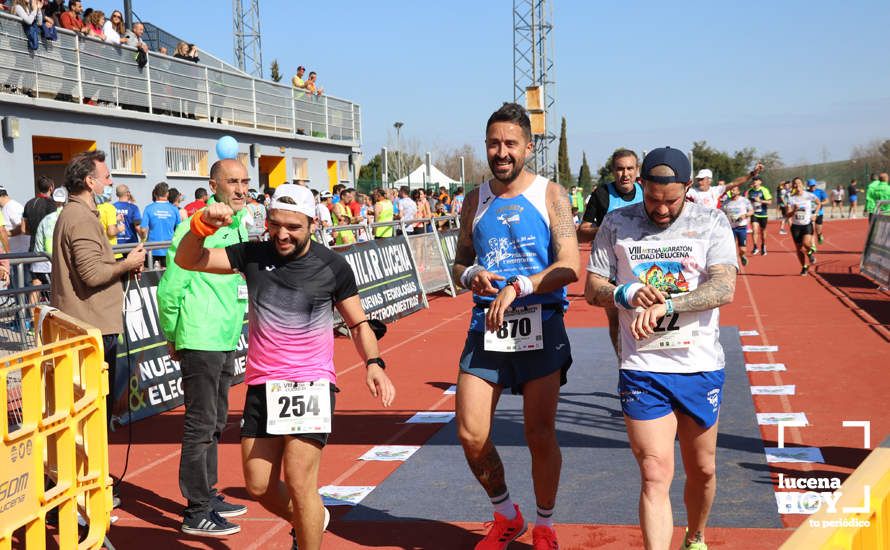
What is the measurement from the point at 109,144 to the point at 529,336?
63.1ft

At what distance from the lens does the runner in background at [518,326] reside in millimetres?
5176

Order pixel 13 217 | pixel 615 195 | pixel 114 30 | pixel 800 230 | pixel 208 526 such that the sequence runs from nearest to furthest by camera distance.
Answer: pixel 208 526, pixel 615 195, pixel 13 217, pixel 800 230, pixel 114 30

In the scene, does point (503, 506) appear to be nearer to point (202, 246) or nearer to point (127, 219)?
point (202, 246)

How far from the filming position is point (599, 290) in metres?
4.79

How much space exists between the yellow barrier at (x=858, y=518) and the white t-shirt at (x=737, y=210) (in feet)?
66.0

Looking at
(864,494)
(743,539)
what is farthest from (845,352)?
(864,494)

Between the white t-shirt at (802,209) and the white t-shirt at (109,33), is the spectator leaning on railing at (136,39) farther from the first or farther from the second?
the white t-shirt at (802,209)

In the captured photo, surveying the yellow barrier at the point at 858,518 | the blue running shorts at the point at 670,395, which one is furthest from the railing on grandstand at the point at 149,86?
the yellow barrier at the point at 858,518

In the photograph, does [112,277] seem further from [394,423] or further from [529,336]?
[394,423]

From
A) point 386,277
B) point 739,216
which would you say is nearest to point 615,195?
point 386,277

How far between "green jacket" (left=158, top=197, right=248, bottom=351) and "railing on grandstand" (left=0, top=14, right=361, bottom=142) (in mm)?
14080

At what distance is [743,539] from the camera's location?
17.6 ft

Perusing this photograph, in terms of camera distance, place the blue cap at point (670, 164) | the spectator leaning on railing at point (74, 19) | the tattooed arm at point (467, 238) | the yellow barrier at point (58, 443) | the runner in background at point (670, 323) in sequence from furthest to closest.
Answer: the spectator leaning on railing at point (74, 19), the tattooed arm at point (467, 238), the blue cap at point (670, 164), the runner in background at point (670, 323), the yellow barrier at point (58, 443)

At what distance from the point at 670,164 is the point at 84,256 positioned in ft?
11.6
